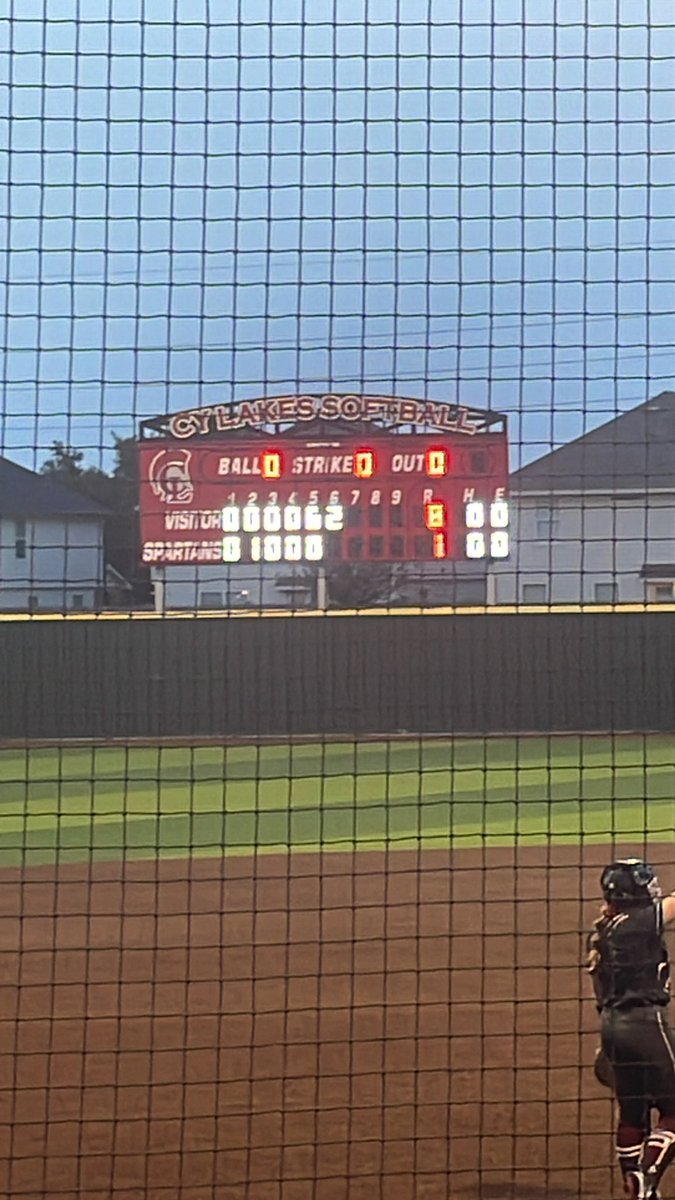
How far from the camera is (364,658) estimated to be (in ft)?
70.4

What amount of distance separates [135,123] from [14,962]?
5.56 meters

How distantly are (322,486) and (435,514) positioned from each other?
4.42 feet

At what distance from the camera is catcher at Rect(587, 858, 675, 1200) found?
466 cm

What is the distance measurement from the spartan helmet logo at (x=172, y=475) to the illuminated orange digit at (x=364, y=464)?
75.2 inches

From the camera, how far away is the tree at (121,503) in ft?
61.4

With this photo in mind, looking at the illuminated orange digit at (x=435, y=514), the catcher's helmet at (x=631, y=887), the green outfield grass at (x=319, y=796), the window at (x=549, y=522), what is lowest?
the green outfield grass at (x=319, y=796)

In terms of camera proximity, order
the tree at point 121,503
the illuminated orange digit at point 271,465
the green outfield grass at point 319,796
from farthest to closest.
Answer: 1. the tree at point 121,503
2. the illuminated orange digit at point 271,465
3. the green outfield grass at point 319,796

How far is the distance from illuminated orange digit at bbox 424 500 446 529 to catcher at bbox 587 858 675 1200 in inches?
525

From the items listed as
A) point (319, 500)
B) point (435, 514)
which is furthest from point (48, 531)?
point (435, 514)

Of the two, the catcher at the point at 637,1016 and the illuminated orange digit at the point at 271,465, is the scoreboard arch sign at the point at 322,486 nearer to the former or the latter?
the illuminated orange digit at the point at 271,465

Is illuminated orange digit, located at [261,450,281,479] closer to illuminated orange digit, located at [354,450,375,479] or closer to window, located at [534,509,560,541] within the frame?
illuminated orange digit, located at [354,450,375,479]

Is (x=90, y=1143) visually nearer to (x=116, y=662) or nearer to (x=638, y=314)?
(x=638, y=314)

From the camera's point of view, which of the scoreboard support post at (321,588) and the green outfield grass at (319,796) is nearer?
the green outfield grass at (319,796)

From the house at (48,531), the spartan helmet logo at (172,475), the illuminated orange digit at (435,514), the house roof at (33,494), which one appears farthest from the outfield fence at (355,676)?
the illuminated orange digit at (435,514)
